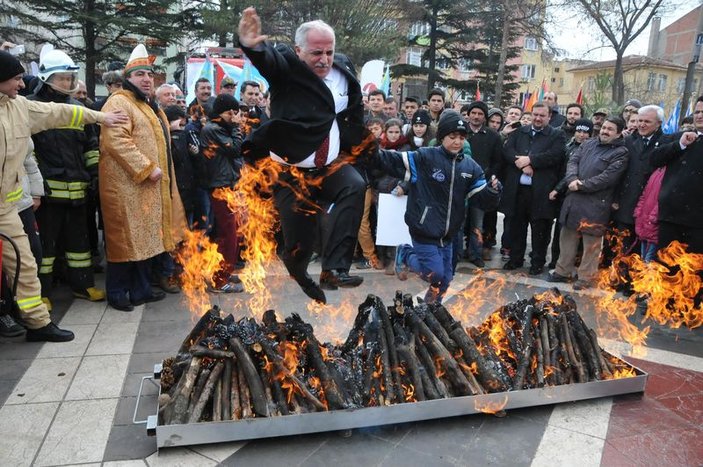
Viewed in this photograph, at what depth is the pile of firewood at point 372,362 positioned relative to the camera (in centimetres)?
352

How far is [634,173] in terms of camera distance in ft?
22.6

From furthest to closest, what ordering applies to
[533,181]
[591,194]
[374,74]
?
[374,74] < [533,181] < [591,194]

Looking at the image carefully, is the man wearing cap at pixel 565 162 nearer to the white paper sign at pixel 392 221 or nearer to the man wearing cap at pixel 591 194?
the man wearing cap at pixel 591 194

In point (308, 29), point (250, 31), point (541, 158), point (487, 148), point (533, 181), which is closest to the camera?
point (250, 31)

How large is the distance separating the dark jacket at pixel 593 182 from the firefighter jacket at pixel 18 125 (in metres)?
6.09

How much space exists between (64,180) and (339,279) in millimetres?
3564

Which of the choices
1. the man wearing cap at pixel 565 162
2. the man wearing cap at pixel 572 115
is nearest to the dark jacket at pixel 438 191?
the man wearing cap at pixel 565 162

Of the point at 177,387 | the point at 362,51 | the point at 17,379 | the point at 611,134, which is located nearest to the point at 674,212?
the point at 611,134

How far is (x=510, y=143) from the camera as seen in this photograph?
7.90 m

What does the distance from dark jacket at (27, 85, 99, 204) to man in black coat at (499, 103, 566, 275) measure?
5.85 metres

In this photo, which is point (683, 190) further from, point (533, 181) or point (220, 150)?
point (220, 150)

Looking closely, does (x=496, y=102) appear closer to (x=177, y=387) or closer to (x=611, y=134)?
(x=611, y=134)

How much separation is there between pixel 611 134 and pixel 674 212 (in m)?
1.42

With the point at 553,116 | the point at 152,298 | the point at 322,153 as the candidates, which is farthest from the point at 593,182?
the point at 152,298
